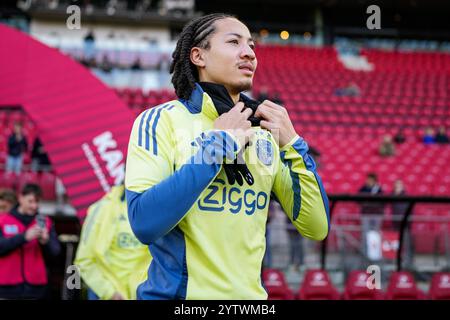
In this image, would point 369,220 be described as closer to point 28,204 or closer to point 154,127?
point 28,204

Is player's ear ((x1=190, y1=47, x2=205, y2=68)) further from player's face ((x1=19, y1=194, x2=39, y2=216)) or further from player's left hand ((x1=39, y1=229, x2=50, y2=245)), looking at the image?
player's face ((x1=19, y1=194, x2=39, y2=216))

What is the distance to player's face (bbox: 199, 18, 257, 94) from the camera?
6.55ft

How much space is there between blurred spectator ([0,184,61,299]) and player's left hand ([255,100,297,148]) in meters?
3.31

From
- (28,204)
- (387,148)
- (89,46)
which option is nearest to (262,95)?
(28,204)

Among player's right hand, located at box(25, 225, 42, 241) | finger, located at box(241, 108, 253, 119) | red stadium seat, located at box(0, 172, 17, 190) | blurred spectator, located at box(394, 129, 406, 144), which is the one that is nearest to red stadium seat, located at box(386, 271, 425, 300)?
player's right hand, located at box(25, 225, 42, 241)

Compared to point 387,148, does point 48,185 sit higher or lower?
higher

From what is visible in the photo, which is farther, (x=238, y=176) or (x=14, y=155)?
(x=14, y=155)

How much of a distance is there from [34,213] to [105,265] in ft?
3.53

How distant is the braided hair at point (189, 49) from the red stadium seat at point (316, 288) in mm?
4115

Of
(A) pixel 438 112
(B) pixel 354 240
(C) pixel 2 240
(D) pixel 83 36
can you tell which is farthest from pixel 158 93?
(C) pixel 2 240

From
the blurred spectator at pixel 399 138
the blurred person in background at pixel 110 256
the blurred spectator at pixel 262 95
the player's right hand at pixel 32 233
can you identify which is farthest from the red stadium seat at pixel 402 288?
the blurred spectator at pixel 399 138

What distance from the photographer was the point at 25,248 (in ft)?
16.2

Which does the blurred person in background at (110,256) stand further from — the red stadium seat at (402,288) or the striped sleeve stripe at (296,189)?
the red stadium seat at (402,288)

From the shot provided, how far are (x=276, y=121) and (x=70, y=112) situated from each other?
207 inches
